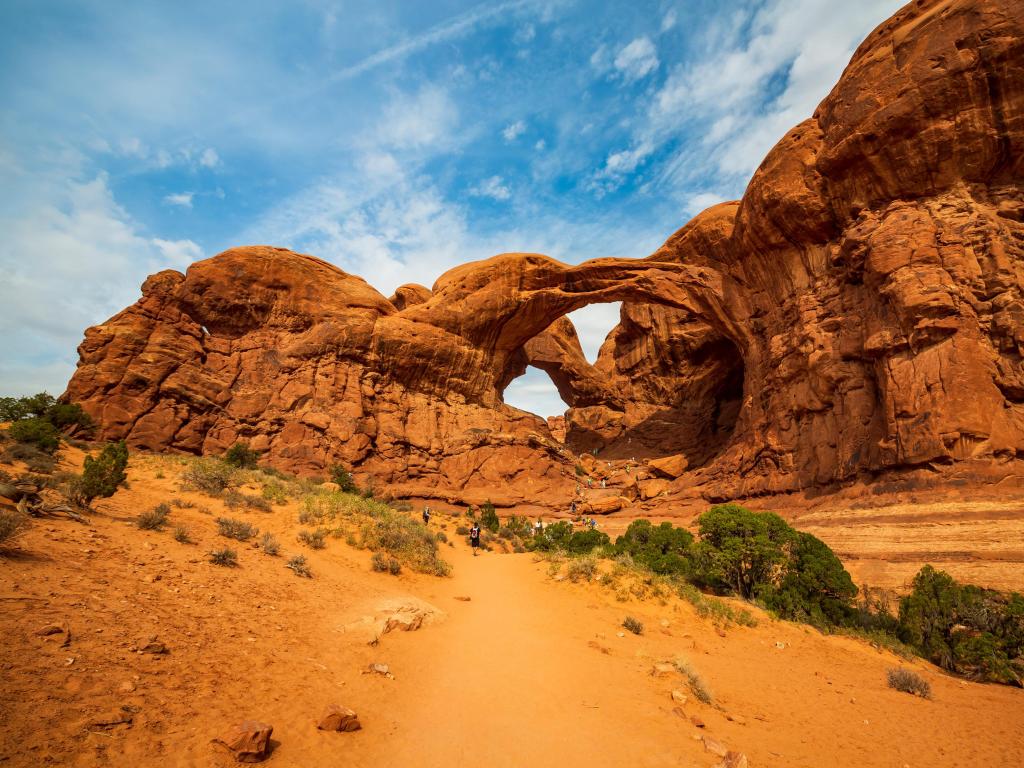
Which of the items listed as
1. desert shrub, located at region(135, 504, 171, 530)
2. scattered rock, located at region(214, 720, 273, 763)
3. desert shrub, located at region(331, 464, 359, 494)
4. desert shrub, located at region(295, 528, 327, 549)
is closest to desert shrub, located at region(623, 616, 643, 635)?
scattered rock, located at region(214, 720, 273, 763)

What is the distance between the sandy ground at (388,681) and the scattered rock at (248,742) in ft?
0.32

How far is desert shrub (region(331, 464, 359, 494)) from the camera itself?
24303 mm

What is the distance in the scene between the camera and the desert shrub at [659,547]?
13.2m

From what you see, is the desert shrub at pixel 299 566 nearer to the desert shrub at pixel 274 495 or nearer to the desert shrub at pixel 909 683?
the desert shrub at pixel 274 495

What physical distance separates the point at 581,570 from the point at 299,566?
6.62m

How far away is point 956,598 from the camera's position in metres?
10.0

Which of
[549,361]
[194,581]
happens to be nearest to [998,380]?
[194,581]

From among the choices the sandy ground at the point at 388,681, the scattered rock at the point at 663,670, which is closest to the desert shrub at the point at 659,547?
the sandy ground at the point at 388,681

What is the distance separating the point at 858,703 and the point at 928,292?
15840mm

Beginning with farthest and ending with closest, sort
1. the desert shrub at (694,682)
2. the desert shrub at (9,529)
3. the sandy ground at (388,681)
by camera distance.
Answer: the desert shrub at (694,682)
the desert shrub at (9,529)
the sandy ground at (388,681)

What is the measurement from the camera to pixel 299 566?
8914mm

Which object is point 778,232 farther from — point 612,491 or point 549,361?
point 549,361

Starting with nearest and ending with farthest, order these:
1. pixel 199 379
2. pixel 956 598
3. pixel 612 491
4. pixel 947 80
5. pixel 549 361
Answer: pixel 956 598 < pixel 947 80 < pixel 199 379 < pixel 612 491 < pixel 549 361

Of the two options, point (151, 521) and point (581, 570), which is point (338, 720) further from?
point (581, 570)
